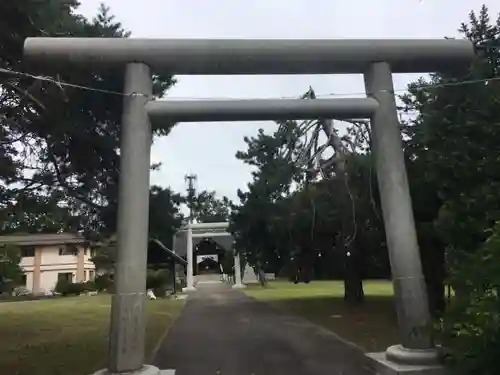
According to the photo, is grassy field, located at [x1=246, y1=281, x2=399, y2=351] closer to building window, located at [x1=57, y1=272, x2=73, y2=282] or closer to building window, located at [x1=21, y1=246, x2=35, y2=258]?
building window, located at [x1=57, y1=272, x2=73, y2=282]

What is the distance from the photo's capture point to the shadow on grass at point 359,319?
1028 cm

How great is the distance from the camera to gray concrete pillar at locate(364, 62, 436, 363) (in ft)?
20.3

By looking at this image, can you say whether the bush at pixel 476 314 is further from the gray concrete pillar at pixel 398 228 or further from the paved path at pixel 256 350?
the paved path at pixel 256 350

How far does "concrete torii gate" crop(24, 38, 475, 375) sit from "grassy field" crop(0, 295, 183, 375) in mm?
2527

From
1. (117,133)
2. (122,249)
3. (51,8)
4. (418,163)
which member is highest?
(51,8)

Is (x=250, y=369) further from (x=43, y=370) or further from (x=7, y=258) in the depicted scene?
(x=7, y=258)

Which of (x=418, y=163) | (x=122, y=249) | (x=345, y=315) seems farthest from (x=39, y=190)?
(x=345, y=315)

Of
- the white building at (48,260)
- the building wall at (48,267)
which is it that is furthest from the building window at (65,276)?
the building wall at (48,267)

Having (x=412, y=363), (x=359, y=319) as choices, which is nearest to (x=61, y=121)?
(x=412, y=363)

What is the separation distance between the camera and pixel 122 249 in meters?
6.10

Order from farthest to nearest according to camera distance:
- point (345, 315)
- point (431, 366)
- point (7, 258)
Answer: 1. point (7, 258)
2. point (345, 315)
3. point (431, 366)

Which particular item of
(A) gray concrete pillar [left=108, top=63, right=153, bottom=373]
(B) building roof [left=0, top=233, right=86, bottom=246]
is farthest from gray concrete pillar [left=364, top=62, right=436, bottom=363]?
(B) building roof [left=0, top=233, right=86, bottom=246]

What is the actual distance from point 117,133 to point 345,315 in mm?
9374

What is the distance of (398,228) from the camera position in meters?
6.54
